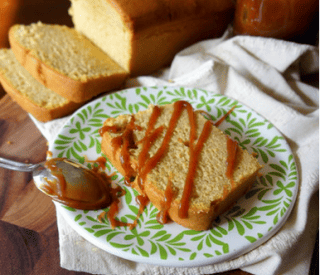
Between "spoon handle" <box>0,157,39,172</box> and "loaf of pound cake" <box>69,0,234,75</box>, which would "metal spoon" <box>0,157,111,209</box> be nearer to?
"spoon handle" <box>0,157,39,172</box>

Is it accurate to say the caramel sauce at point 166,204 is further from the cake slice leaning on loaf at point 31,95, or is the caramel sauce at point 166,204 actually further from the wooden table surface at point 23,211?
the cake slice leaning on loaf at point 31,95

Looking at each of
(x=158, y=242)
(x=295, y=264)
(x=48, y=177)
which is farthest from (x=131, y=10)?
(x=295, y=264)

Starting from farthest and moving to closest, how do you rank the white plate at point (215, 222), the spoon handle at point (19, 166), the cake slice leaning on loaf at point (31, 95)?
1. the cake slice leaning on loaf at point (31, 95)
2. the spoon handle at point (19, 166)
3. the white plate at point (215, 222)

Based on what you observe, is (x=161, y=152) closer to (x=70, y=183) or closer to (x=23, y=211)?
(x=70, y=183)

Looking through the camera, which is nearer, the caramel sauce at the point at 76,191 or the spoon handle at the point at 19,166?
the caramel sauce at the point at 76,191

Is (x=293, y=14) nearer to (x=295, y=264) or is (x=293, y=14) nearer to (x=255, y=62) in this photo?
(x=255, y=62)

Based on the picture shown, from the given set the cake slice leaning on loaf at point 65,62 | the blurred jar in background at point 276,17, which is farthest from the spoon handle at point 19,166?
the blurred jar in background at point 276,17
